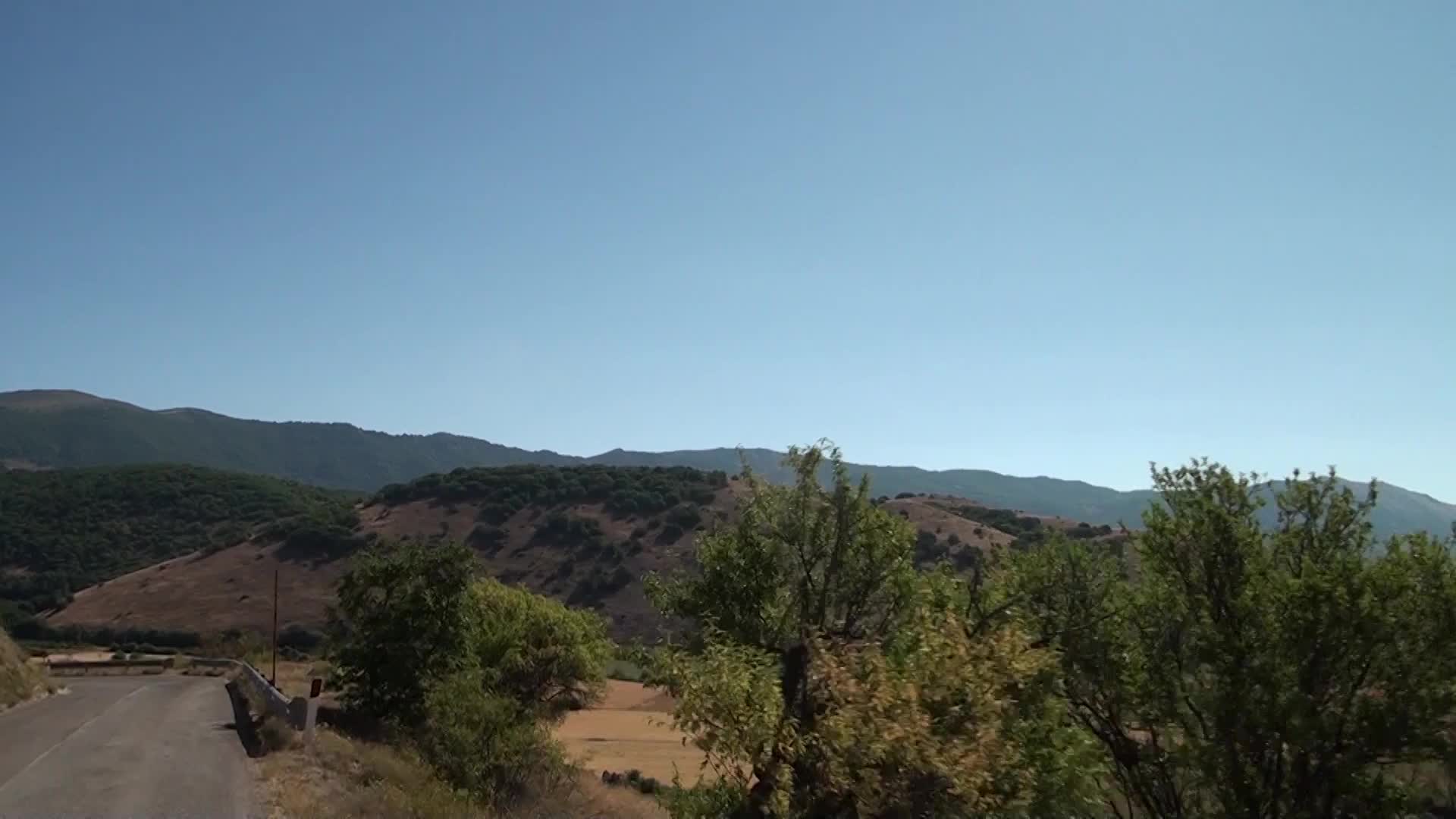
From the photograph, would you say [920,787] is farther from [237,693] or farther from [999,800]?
[237,693]

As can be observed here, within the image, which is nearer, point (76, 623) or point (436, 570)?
point (436, 570)

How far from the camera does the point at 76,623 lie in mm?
73938

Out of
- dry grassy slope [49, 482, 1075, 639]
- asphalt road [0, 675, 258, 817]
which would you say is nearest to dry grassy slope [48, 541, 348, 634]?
dry grassy slope [49, 482, 1075, 639]

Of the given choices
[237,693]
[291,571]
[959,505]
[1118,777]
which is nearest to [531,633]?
[237,693]

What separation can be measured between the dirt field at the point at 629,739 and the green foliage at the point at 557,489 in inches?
1912

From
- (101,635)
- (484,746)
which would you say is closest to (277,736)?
(484,746)

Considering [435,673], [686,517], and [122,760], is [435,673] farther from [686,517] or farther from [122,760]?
[686,517]

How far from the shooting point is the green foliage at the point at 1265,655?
12359 millimetres

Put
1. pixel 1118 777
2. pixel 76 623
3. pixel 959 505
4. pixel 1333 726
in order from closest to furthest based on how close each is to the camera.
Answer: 1. pixel 1333 726
2. pixel 1118 777
3. pixel 76 623
4. pixel 959 505

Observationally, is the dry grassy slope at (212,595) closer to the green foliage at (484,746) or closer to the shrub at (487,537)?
the shrub at (487,537)

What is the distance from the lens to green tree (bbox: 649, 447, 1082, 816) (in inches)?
310

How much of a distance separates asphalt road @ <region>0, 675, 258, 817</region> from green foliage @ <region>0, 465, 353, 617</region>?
6293 centimetres

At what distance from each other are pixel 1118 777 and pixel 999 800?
864 cm

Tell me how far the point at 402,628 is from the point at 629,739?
22.1m
